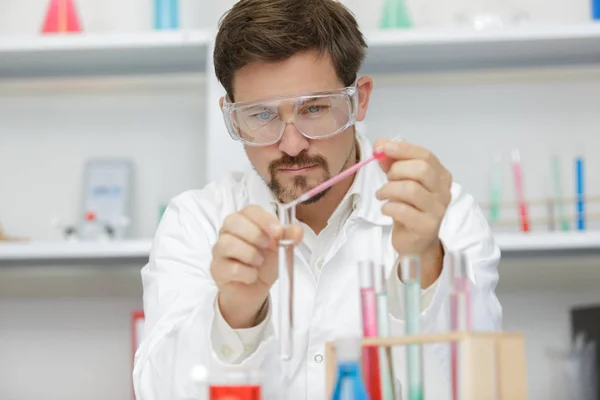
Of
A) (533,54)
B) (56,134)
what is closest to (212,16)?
(56,134)

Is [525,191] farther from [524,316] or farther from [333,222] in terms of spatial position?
[333,222]

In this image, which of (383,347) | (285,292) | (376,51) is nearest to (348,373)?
(383,347)

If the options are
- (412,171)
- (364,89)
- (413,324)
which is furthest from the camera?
(364,89)

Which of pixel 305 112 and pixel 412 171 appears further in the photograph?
→ pixel 305 112

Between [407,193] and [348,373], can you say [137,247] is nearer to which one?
[407,193]

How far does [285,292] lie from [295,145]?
0.54m

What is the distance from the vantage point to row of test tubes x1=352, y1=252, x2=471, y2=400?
851 millimetres

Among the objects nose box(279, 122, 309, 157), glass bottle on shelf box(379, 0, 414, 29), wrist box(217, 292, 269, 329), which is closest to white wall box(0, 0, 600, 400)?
glass bottle on shelf box(379, 0, 414, 29)

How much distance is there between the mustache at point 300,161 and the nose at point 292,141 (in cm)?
2

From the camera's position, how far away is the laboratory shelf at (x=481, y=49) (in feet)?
7.25

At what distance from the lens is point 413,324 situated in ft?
3.01

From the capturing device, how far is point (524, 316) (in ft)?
8.01

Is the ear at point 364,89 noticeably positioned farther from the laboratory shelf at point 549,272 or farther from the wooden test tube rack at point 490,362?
the wooden test tube rack at point 490,362

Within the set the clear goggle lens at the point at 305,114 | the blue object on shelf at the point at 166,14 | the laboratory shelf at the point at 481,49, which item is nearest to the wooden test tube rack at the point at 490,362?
the clear goggle lens at the point at 305,114
